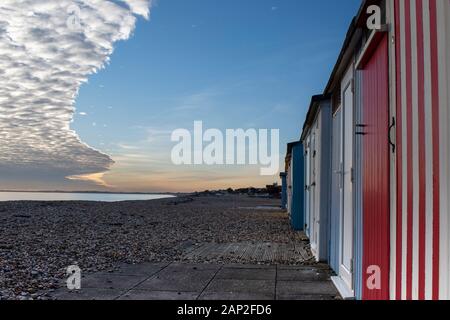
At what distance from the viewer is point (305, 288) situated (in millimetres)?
5383

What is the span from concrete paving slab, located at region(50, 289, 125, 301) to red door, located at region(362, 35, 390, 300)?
261 centimetres

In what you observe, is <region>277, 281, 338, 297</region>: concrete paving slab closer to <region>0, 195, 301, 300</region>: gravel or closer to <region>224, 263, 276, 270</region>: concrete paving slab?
<region>224, 263, 276, 270</region>: concrete paving slab

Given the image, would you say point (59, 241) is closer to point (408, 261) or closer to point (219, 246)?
point (219, 246)

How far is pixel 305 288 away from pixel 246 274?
1036 mm

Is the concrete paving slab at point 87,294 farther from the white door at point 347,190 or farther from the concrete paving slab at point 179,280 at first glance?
the white door at point 347,190

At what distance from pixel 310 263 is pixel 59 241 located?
5221 mm

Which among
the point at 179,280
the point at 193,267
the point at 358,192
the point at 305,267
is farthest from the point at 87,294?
the point at 305,267

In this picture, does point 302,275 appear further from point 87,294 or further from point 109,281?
point 87,294

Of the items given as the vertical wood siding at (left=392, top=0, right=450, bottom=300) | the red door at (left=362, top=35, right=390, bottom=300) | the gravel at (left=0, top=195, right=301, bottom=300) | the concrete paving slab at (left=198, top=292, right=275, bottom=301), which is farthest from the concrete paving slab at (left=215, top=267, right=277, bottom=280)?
the vertical wood siding at (left=392, top=0, right=450, bottom=300)

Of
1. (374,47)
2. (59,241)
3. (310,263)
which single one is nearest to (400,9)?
(374,47)

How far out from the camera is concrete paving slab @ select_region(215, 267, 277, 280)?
5969 mm

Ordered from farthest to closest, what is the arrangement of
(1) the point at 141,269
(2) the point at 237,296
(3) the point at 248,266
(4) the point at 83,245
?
(4) the point at 83,245 < (3) the point at 248,266 < (1) the point at 141,269 < (2) the point at 237,296

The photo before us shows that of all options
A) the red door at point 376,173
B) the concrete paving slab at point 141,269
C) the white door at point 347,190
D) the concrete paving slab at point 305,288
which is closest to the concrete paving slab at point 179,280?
the concrete paving slab at point 141,269
